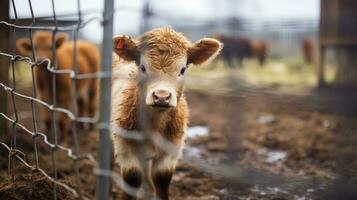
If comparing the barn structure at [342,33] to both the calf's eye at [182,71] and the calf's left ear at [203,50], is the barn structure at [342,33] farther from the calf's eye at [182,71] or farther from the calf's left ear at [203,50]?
the calf's eye at [182,71]

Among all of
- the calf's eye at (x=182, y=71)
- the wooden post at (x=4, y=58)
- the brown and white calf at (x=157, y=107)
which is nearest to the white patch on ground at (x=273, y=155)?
the brown and white calf at (x=157, y=107)

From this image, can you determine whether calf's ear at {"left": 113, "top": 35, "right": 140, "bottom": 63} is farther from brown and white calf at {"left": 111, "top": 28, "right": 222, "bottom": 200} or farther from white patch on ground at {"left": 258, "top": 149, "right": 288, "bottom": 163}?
white patch on ground at {"left": 258, "top": 149, "right": 288, "bottom": 163}

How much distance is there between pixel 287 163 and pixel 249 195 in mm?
1640

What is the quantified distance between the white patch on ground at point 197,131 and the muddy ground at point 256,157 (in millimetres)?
134

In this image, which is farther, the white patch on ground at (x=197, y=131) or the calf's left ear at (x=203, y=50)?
the white patch on ground at (x=197, y=131)

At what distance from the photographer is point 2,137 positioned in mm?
5668

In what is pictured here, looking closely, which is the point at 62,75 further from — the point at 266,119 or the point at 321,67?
the point at 321,67

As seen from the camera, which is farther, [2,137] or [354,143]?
[2,137]

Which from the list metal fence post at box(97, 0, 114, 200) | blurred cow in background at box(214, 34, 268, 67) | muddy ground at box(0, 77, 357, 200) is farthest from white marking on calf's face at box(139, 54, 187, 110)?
blurred cow in background at box(214, 34, 268, 67)

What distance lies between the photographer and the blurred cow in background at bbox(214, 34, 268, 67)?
19.7 m

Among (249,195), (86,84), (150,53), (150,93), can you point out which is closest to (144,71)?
(150,53)

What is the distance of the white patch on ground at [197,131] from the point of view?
803 centimetres

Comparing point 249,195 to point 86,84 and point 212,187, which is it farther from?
point 86,84

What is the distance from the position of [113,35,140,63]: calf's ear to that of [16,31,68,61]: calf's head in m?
3.92
